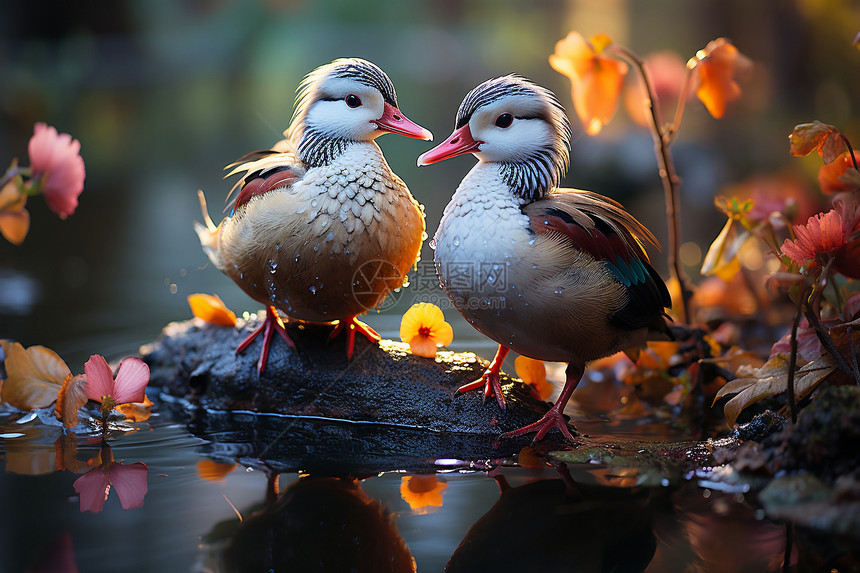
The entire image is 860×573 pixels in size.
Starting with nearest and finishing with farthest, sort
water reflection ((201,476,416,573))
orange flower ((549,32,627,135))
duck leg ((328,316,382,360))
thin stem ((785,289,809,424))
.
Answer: water reflection ((201,476,416,573)) < thin stem ((785,289,809,424)) < duck leg ((328,316,382,360)) < orange flower ((549,32,627,135))

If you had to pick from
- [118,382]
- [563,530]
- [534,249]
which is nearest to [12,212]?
[118,382]

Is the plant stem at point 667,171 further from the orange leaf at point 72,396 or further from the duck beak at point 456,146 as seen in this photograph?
the orange leaf at point 72,396

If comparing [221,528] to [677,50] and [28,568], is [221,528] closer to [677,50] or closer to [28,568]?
[28,568]

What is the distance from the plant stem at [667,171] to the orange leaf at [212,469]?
1315mm

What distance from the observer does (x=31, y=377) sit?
5.48ft

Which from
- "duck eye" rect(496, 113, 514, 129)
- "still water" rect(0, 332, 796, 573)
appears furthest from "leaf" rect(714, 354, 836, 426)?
"duck eye" rect(496, 113, 514, 129)

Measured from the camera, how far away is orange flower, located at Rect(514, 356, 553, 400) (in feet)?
6.03

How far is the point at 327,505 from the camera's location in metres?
1.30

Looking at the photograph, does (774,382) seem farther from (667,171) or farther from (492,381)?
(667,171)

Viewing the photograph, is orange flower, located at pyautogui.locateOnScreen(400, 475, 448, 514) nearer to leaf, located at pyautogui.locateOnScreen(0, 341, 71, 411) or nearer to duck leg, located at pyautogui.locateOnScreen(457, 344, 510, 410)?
duck leg, located at pyautogui.locateOnScreen(457, 344, 510, 410)

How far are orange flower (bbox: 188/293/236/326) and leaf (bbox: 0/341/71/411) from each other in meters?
0.39

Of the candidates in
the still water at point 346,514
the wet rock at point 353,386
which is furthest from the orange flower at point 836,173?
the wet rock at point 353,386

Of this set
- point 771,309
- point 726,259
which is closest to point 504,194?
point 726,259

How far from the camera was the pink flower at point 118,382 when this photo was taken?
1.58 meters
